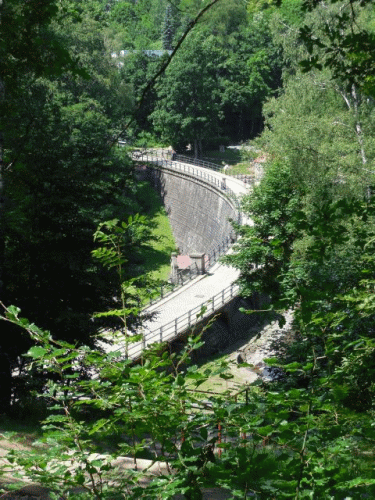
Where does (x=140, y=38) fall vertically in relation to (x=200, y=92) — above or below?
above

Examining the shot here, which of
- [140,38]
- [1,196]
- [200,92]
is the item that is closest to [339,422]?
[1,196]

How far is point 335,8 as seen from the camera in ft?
84.6

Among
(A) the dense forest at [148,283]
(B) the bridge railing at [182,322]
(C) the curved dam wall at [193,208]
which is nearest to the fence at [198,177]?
(C) the curved dam wall at [193,208]

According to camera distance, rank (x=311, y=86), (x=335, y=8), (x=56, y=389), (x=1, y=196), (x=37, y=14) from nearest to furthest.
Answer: (x=56, y=389)
(x=37, y=14)
(x=1, y=196)
(x=335, y=8)
(x=311, y=86)

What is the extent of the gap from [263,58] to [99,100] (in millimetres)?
24329

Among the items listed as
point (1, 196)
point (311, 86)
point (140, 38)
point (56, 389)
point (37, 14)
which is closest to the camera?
point (56, 389)

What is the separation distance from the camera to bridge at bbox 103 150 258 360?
933 inches

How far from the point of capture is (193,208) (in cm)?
4703

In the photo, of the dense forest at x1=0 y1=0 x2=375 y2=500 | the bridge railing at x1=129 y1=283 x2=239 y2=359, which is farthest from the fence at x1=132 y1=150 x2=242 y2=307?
the dense forest at x1=0 y1=0 x2=375 y2=500

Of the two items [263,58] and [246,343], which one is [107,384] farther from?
[263,58]

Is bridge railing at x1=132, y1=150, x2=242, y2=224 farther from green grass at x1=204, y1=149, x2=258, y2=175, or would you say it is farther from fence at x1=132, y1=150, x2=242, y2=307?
green grass at x1=204, y1=149, x2=258, y2=175

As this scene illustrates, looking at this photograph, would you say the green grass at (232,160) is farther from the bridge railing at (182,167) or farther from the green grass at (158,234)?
the green grass at (158,234)

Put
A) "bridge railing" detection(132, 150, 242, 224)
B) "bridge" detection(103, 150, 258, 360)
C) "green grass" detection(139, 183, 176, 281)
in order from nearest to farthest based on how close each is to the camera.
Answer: "bridge" detection(103, 150, 258, 360) < "green grass" detection(139, 183, 176, 281) < "bridge railing" detection(132, 150, 242, 224)

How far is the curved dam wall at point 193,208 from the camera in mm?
41406
